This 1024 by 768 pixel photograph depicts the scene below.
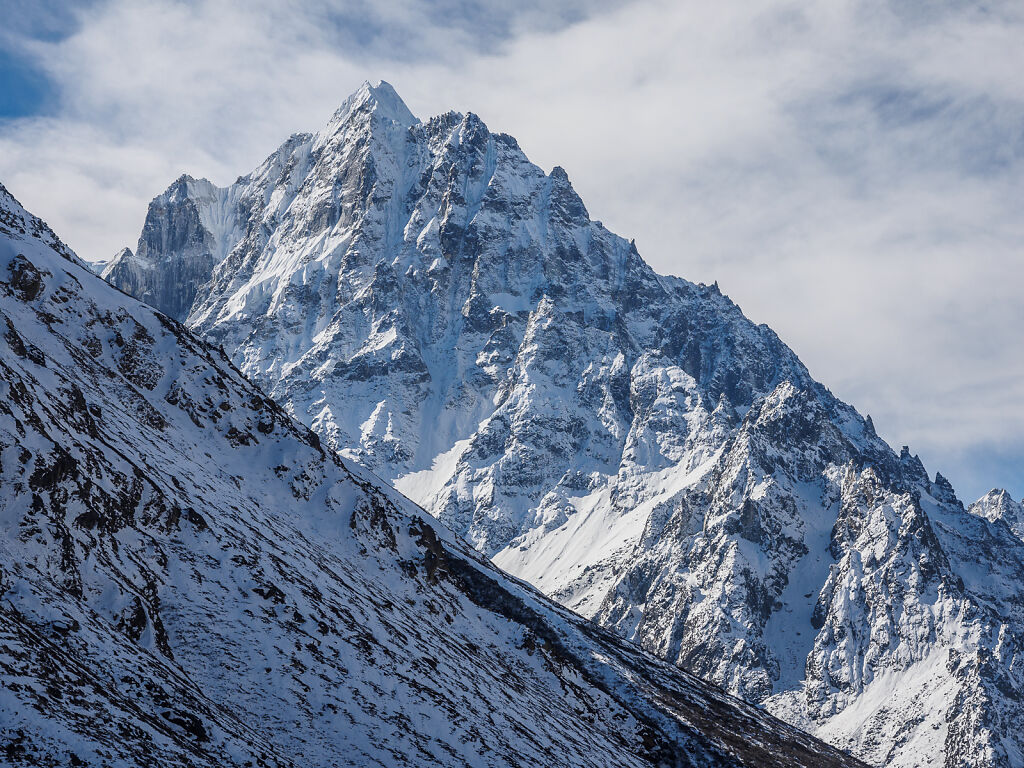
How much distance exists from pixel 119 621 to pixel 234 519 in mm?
28688

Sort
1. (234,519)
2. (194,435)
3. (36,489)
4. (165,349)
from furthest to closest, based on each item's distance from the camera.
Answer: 1. (165,349)
2. (194,435)
3. (234,519)
4. (36,489)

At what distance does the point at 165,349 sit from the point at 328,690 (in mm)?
55981

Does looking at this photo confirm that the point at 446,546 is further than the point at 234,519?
Yes

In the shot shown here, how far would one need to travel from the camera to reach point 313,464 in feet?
399

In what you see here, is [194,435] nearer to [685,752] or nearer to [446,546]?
[446,546]

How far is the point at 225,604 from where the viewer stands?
7981cm

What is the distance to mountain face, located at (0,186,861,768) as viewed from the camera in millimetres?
57625

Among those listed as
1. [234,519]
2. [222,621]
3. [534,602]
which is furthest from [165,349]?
[534,602]

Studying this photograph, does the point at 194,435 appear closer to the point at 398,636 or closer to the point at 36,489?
the point at 398,636

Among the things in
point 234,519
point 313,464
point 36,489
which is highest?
point 313,464

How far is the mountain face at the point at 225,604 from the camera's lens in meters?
57.6

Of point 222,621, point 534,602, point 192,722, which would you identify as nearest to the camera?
point 192,722

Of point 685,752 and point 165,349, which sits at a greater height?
point 165,349

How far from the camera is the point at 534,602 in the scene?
152 m
